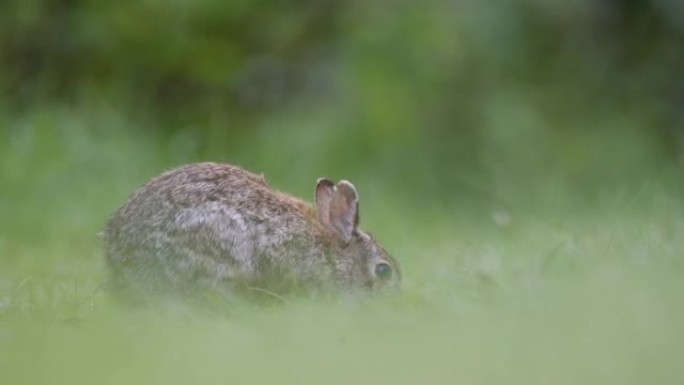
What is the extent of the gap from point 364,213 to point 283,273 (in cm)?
305

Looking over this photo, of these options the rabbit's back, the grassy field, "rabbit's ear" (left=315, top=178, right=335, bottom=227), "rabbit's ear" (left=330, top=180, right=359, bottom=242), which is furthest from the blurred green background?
the rabbit's back

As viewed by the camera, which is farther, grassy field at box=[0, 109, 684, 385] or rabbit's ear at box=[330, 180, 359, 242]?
rabbit's ear at box=[330, 180, 359, 242]

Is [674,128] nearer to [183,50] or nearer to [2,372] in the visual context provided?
[183,50]

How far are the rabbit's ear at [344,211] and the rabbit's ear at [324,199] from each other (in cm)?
2

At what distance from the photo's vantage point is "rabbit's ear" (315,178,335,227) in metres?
7.75

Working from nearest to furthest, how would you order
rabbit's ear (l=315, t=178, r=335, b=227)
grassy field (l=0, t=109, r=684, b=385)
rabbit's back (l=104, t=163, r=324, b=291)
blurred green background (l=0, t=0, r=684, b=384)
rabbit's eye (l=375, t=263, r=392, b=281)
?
grassy field (l=0, t=109, r=684, b=385) < rabbit's back (l=104, t=163, r=324, b=291) < rabbit's eye (l=375, t=263, r=392, b=281) < rabbit's ear (l=315, t=178, r=335, b=227) < blurred green background (l=0, t=0, r=684, b=384)

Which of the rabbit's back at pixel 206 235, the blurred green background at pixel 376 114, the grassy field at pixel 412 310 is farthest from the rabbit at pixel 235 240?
the blurred green background at pixel 376 114

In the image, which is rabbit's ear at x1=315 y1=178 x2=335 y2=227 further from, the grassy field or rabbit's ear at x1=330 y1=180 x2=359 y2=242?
the grassy field

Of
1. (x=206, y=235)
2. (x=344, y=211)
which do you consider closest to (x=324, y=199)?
(x=344, y=211)

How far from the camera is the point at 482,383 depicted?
5.00 metres

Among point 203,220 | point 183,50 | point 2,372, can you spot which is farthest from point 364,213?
point 2,372

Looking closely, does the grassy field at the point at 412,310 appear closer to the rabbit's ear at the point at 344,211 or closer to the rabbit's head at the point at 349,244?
the rabbit's head at the point at 349,244

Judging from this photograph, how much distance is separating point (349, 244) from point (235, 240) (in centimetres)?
85

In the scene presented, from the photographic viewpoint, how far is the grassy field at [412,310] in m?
5.21
